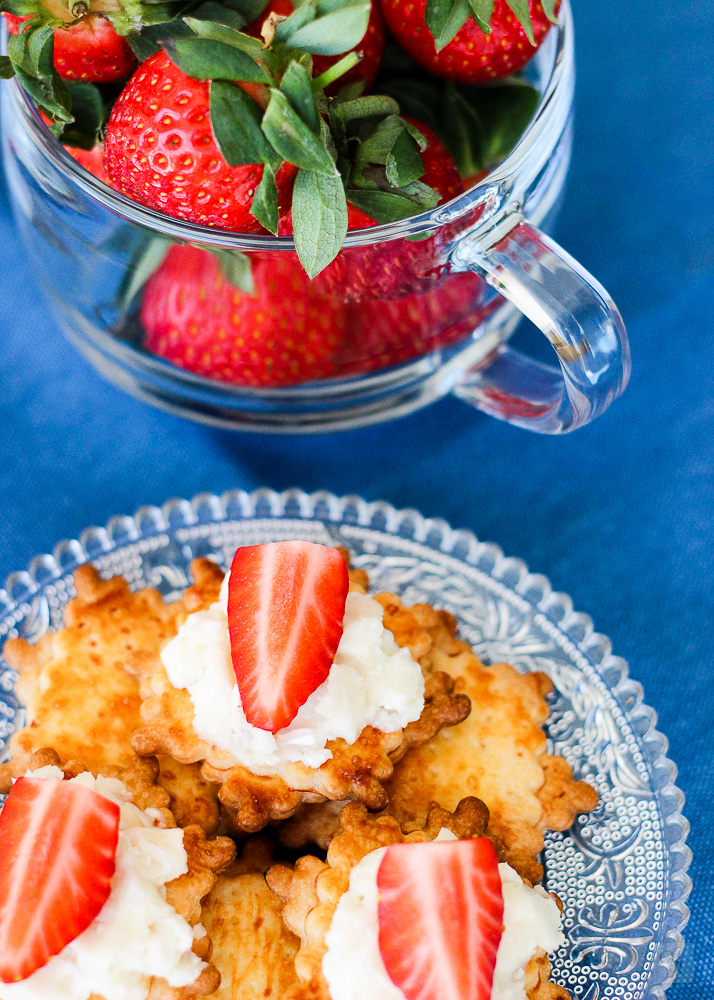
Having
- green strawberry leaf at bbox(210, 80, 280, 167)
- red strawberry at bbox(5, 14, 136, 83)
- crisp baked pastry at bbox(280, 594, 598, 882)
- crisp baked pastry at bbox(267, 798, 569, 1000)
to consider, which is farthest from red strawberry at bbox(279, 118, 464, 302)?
crisp baked pastry at bbox(267, 798, 569, 1000)

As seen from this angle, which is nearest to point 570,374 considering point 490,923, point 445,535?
point 445,535

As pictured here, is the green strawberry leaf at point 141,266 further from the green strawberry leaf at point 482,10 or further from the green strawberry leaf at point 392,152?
Answer: the green strawberry leaf at point 482,10

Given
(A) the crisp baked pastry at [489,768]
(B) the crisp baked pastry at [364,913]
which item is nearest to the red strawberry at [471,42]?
(A) the crisp baked pastry at [489,768]

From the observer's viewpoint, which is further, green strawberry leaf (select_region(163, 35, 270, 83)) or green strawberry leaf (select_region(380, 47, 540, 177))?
green strawberry leaf (select_region(380, 47, 540, 177))

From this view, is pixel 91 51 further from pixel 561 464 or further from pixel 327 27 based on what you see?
pixel 561 464

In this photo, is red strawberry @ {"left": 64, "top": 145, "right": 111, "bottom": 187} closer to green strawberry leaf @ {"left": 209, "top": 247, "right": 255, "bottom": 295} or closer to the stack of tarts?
green strawberry leaf @ {"left": 209, "top": 247, "right": 255, "bottom": 295}

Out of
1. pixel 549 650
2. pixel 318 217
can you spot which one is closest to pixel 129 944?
pixel 549 650
